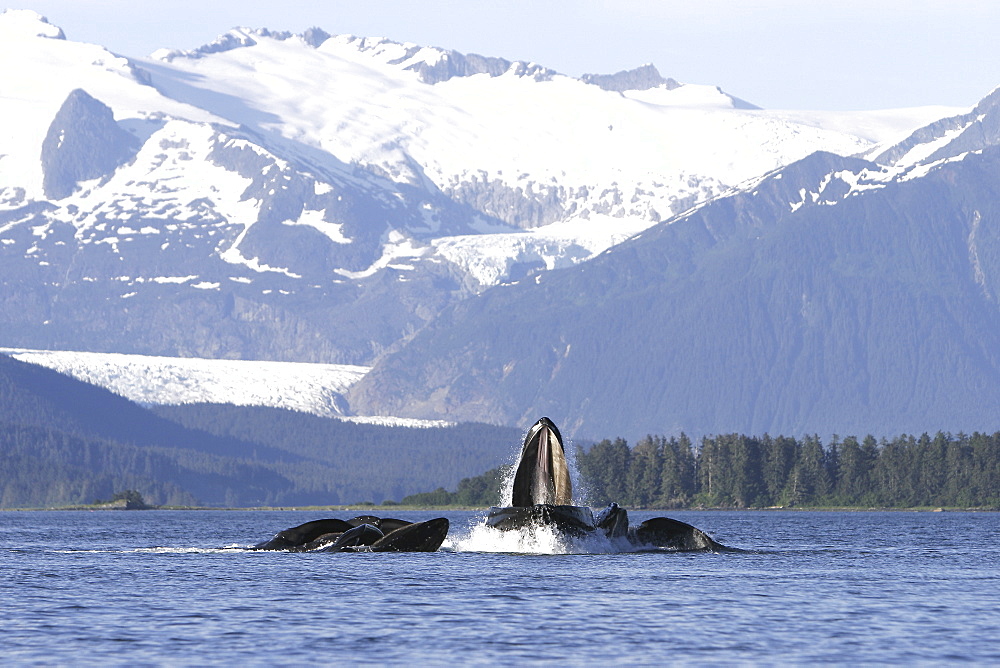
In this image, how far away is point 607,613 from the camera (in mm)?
70812

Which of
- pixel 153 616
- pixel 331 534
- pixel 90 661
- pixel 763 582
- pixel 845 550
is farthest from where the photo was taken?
pixel 845 550

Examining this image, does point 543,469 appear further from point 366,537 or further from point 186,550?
point 186,550

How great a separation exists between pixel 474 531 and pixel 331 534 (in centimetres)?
895

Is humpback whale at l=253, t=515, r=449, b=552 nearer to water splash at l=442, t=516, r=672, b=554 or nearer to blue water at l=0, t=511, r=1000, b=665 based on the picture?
blue water at l=0, t=511, r=1000, b=665

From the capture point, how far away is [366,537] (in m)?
106

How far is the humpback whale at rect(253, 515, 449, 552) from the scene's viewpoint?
106 metres

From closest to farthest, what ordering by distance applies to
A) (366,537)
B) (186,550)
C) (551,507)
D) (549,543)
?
(551,507), (549,543), (366,537), (186,550)

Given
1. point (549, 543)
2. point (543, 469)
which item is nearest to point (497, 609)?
point (543, 469)

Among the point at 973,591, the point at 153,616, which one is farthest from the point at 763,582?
the point at 153,616

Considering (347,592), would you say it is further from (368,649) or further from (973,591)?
(973,591)

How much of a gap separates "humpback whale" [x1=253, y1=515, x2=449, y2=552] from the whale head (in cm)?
877

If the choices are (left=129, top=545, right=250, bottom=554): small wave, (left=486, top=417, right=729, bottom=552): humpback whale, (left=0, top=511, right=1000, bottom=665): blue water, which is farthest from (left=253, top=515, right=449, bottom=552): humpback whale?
(left=129, top=545, right=250, bottom=554): small wave

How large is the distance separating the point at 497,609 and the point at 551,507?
24.6 m

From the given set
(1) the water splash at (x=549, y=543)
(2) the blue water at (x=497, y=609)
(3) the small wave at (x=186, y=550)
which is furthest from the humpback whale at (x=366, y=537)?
(3) the small wave at (x=186, y=550)
